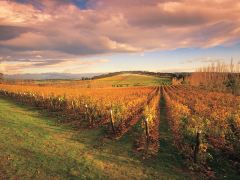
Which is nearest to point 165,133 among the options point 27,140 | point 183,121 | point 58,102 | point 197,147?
point 183,121

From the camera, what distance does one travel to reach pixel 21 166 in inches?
501

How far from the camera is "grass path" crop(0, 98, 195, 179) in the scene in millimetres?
11906

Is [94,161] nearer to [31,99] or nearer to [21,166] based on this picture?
→ [21,166]

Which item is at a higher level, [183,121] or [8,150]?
[183,121]

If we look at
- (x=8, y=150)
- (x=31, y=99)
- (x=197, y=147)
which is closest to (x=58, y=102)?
(x=31, y=99)

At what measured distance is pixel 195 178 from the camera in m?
11.4

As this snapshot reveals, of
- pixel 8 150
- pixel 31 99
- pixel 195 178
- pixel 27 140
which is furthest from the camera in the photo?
A: pixel 31 99

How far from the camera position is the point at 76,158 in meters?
13.9

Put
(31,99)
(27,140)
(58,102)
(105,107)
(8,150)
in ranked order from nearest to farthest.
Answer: (8,150), (27,140), (105,107), (58,102), (31,99)

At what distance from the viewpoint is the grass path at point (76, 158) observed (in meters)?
11.9

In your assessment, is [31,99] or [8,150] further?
[31,99]

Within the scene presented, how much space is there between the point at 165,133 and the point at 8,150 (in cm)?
1008

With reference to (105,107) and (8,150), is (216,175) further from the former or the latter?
(105,107)

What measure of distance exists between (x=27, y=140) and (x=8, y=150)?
7.46 feet
